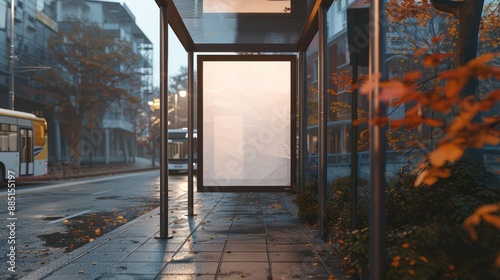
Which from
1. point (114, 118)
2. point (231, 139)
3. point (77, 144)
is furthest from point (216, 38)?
point (114, 118)

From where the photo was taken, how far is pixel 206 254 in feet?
21.2

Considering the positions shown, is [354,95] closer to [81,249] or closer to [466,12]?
[466,12]

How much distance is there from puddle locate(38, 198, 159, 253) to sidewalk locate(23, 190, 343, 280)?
50 centimetres

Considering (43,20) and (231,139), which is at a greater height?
(43,20)

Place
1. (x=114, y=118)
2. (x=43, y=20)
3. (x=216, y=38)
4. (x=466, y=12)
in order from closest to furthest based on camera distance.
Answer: (x=466, y=12) < (x=216, y=38) < (x=43, y=20) < (x=114, y=118)

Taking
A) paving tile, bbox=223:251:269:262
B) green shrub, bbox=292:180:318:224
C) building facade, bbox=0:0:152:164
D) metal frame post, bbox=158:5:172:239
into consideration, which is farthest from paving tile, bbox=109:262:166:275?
building facade, bbox=0:0:152:164

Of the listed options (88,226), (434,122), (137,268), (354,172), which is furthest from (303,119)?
(434,122)

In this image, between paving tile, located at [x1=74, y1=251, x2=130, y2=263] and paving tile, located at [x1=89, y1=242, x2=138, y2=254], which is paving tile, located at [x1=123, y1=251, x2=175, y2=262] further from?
paving tile, located at [x1=89, y1=242, x2=138, y2=254]

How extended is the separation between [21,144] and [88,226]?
46.7 feet

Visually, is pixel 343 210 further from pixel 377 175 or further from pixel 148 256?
pixel 377 175

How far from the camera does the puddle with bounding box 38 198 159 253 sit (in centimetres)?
827

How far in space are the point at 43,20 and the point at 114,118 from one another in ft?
76.5

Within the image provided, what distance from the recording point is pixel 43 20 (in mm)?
47469

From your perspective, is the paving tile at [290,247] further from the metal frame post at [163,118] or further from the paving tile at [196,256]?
the metal frame post at [163,118]
